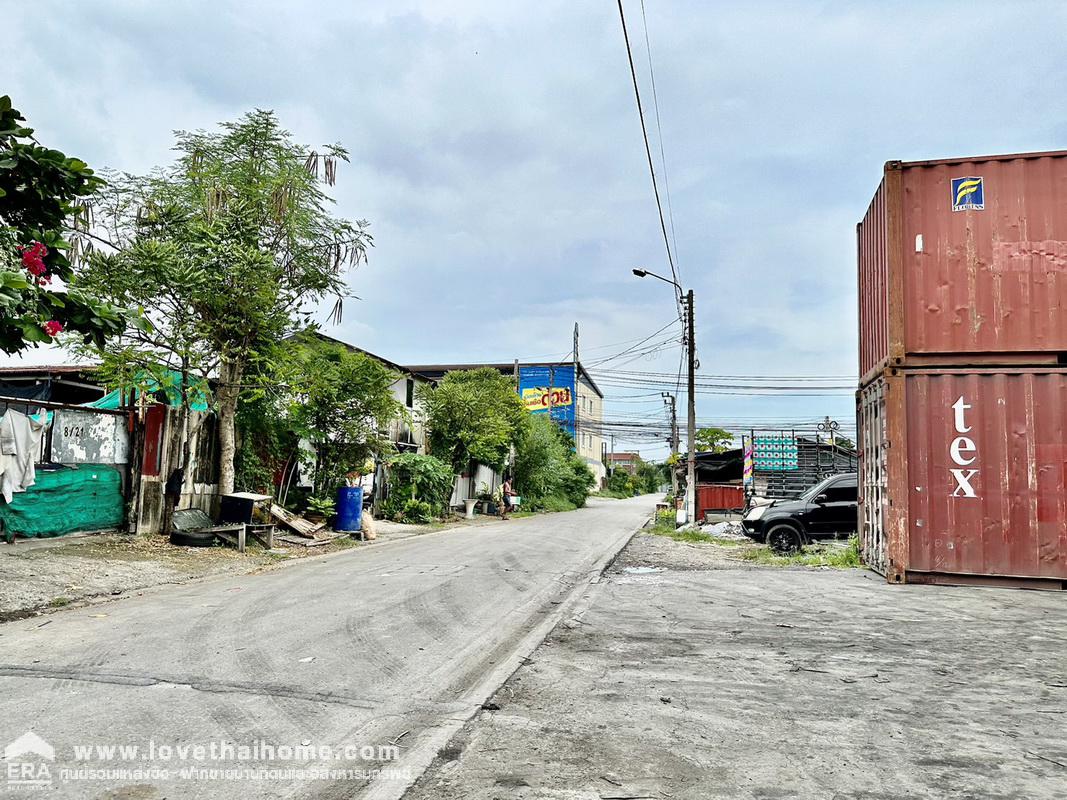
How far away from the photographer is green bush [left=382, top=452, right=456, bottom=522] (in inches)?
951

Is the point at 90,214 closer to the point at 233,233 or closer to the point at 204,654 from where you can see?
the point at 233,233

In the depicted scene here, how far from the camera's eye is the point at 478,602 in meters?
8.99

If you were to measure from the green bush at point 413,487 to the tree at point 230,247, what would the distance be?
9.29 m

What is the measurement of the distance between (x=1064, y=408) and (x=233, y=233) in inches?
523

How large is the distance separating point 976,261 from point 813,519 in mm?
7575

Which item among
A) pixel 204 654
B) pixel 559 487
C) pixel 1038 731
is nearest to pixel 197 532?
pixel 204 654

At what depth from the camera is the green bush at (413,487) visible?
951 inches

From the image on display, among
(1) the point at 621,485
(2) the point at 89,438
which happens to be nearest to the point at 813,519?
(2) the point at 89,438

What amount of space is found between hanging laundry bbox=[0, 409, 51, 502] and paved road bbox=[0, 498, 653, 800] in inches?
134

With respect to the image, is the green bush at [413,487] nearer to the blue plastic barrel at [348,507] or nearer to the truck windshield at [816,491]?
the blue plastic barrel at [348,507]

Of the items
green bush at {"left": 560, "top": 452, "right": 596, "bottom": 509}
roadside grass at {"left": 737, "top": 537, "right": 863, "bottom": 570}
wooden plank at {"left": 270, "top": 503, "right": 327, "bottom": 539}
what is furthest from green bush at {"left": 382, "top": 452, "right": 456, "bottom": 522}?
green bush at {"left": 560, "top": 452, "right": 596, "bottom": 509}

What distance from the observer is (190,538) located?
13500 millimetres

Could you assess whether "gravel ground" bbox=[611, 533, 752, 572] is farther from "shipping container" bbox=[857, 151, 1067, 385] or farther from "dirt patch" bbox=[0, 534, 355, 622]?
"dirt patch" bbox=[0, 534, 355, 622]

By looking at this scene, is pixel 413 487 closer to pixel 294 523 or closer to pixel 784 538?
pixel 294 523
